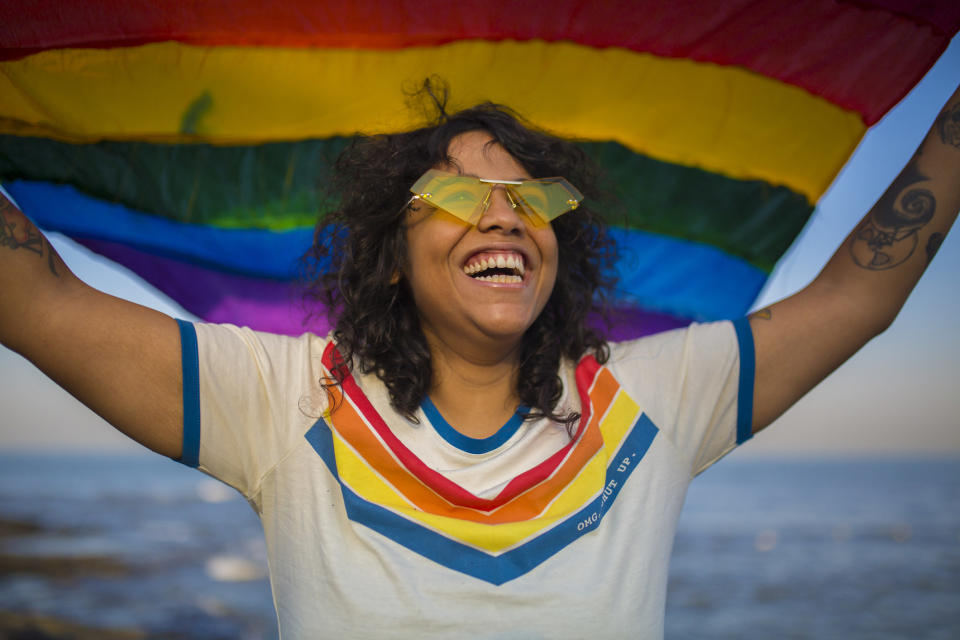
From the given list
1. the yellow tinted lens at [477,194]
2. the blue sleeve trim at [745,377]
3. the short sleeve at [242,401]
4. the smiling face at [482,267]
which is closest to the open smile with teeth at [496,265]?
the smiling face at [482,267]

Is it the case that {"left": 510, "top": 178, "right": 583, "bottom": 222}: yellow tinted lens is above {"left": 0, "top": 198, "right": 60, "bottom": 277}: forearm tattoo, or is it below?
above

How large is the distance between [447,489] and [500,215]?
2.61ft

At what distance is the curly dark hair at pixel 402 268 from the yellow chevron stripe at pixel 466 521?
207 millimetres

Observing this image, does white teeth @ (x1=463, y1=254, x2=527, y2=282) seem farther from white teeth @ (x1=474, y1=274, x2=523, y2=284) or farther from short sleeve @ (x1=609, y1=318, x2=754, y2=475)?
short sleeve @ (x1=609, y1=318, x2=754, y2=475)

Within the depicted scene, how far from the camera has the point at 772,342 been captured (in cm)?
225

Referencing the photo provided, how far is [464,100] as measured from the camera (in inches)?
116

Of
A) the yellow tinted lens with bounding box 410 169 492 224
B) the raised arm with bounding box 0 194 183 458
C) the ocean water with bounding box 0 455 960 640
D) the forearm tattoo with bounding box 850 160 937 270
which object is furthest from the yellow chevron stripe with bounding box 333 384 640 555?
the ocean water with bounding box 0 455 960 640

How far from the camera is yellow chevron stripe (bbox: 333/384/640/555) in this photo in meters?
1.94

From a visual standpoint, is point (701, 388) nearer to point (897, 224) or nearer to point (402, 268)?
point (897, 224)

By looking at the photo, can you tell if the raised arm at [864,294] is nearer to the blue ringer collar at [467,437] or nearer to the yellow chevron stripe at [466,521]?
the yellow chevron stripe at [466,521]

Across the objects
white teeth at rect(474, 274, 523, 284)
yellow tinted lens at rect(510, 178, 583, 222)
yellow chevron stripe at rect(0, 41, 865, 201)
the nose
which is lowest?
white teeth at rect(474, 274, 523, 284)

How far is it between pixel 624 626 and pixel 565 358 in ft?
2.82

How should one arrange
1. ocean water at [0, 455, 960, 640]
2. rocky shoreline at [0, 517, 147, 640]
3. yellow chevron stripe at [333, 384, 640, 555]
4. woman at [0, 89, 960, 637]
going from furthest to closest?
1. ocean water at [0, 455, 960, 640]
2. rocky shoreline at [0, 517, 147, 640]
3. yellow chevron stripe at [333, 384, 640, 555]
4. woman at [0, 89, 960, 637]

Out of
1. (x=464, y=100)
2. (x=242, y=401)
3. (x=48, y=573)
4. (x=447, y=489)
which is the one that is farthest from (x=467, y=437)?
(x=48, y=573)
